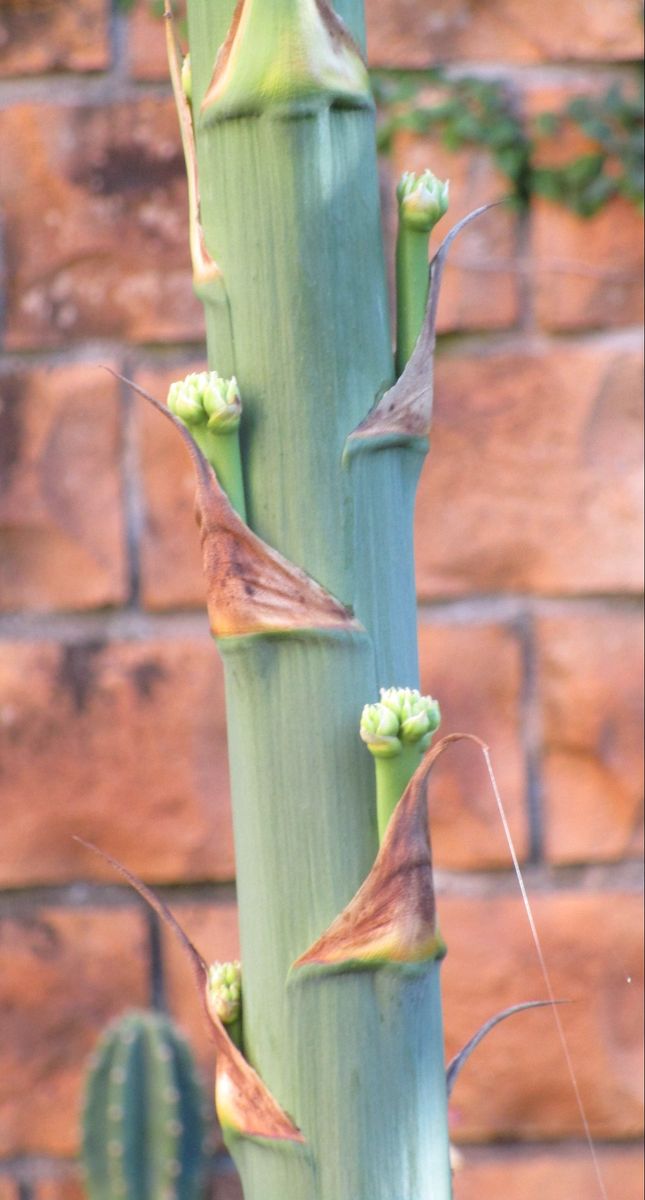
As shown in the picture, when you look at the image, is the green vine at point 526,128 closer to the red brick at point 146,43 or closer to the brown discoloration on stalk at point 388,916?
the red brick at point 146,43

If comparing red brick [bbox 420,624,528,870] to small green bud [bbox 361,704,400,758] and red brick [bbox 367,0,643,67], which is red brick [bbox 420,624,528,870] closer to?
red brick [bbox 367,0,643,67]

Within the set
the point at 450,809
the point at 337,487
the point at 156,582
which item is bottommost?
the point at 450,809

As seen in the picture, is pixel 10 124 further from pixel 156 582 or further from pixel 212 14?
pixel 212 14

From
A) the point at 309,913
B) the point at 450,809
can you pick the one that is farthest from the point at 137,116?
the point at 309,913

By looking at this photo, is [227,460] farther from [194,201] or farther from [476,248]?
[476,248]

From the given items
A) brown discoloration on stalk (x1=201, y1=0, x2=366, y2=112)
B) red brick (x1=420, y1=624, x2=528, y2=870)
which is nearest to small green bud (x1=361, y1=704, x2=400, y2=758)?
brown discoloration on stalk (x1=201, y1=0, x2=366, y2=112)

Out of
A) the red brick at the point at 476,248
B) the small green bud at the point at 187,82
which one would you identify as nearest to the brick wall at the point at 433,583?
the red brick at the point at 476,248
